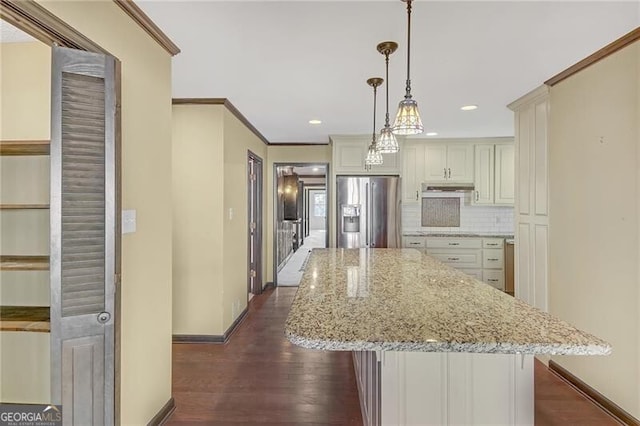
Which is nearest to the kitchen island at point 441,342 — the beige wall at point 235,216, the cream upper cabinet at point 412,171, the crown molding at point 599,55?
the crown molding at point 599,55

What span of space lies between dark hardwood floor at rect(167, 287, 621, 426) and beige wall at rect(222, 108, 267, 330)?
486mm

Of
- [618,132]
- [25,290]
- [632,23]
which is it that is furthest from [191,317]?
[632,23]

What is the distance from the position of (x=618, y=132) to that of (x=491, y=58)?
0.93 meters

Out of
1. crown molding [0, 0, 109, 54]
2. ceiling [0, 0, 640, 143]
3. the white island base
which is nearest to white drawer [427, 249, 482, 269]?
ceiling [0, 0, 640, 143]

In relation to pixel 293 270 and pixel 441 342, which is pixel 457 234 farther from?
pixel 441 342

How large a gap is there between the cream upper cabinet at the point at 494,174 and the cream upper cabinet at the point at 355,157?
1.30 m

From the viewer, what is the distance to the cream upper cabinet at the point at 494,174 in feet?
16.6

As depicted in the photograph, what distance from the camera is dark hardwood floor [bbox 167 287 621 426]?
2166mm

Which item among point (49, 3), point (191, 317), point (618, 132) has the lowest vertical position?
point (191, 317)

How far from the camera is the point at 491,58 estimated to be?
2.38 meters

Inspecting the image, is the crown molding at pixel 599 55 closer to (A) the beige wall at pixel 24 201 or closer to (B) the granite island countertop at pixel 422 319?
(B) the granite island countertop at pixel 422 319

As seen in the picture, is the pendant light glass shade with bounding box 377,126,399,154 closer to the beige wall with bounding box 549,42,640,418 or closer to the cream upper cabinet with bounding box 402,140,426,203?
the beige wall with bounding box 549,42,640,418

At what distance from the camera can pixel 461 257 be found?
4996 mm

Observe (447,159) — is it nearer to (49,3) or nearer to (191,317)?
(191,317)
